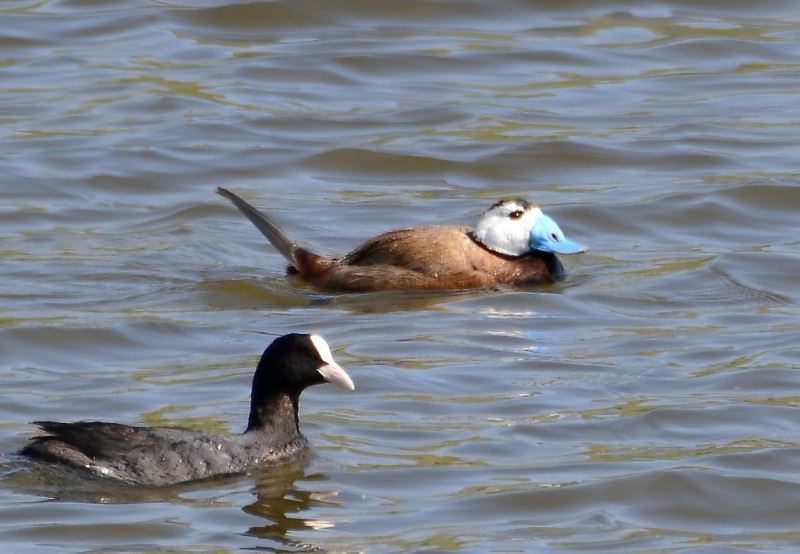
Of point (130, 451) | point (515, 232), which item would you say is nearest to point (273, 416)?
point (130, 451)

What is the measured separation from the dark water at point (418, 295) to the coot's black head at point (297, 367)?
15.9 inches

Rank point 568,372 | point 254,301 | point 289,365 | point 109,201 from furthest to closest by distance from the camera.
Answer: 1. point 109,201
2. point 254,301
3. point 568,372
4. point 289,365

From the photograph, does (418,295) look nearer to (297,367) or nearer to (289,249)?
(289,249)

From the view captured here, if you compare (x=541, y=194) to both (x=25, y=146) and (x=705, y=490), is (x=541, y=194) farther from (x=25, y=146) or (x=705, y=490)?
(x=705, y=490)

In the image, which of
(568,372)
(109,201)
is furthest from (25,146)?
(568,372)

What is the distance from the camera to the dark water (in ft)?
31.9

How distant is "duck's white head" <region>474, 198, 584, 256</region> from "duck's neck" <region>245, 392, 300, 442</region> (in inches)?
158

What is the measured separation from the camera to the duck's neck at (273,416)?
406 inches

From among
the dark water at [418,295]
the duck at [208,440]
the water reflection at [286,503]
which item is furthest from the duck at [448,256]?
the water reflection at [286,503]

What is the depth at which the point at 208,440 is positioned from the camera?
32.8ft

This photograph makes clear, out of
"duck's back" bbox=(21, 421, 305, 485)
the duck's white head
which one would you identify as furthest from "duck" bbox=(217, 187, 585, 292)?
"duck's back" bbox=(21, 421, 305, 485)

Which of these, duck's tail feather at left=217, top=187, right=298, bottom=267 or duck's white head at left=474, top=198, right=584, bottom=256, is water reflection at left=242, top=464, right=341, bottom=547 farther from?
duck's white head at left=474, top=198, right=584, bottom=256

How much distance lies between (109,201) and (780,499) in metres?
8.10

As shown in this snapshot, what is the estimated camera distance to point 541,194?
16859 millimetres
